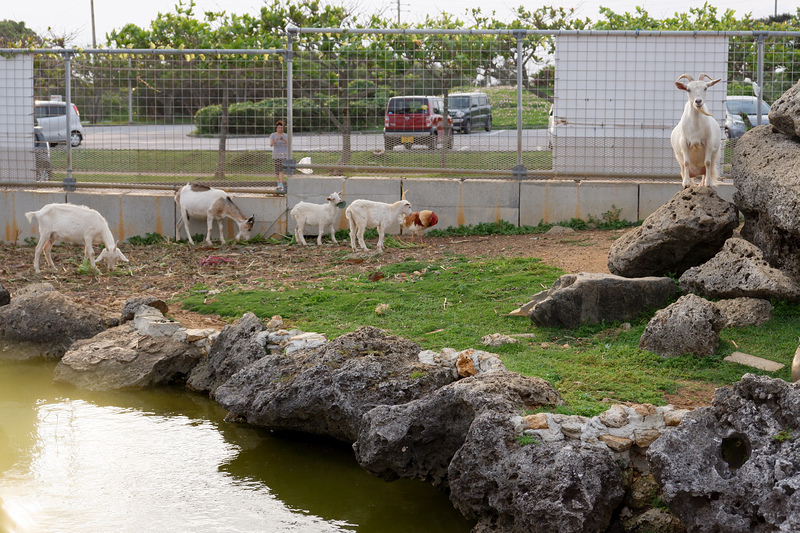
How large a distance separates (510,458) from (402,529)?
37.5 inches

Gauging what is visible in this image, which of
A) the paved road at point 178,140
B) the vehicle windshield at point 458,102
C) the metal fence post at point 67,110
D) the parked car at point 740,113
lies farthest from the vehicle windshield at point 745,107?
the metal fence post at point 67,110

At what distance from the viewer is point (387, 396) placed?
6230mm

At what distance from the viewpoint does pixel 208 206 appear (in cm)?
1297

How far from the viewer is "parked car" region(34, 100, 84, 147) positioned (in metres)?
13.5

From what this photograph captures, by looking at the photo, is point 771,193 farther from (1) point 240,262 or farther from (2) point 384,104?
(1) point 240,262

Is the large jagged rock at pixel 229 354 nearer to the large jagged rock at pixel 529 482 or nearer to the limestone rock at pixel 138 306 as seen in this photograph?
the limestone rock at pixel 138 306

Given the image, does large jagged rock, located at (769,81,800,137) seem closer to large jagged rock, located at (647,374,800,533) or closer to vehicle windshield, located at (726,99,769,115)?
large jagged rock, located at (647,374,800,533)

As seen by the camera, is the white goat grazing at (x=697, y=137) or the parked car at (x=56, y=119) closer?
the white goat grazing at (x=697, y=137)

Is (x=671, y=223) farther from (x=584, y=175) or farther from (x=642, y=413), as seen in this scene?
(x=584, y=175)

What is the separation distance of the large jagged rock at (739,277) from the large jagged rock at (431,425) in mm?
2727

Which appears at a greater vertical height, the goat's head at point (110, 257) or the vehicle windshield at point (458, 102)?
the vehicle windshield at point (458, 102)

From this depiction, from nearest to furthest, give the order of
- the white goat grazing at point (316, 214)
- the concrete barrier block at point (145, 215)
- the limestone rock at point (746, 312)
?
the limestone rock at point (746, 312) < the white goat grazing at point (316, 214) < the concrete barrier block at point (145, 215)

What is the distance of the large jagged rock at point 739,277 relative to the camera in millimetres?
7379

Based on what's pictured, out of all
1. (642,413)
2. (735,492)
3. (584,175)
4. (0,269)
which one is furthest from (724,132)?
(0,269)
